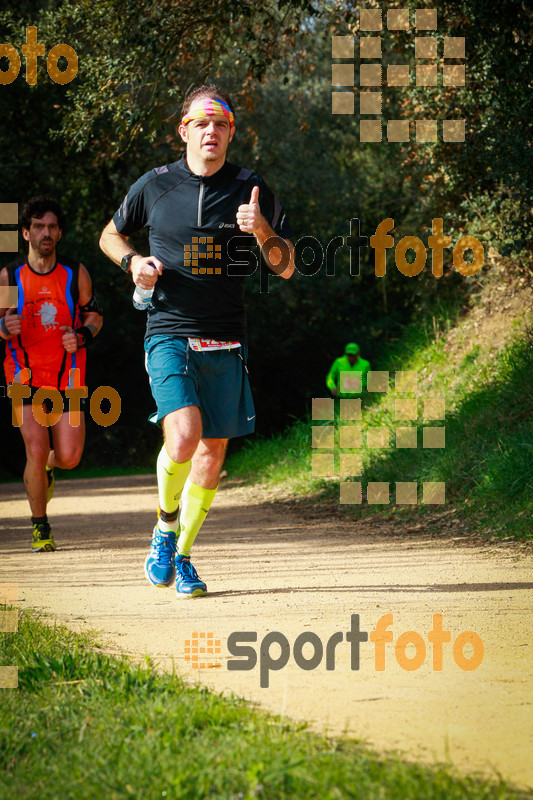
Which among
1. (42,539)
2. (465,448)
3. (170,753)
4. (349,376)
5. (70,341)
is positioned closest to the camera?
(170,753)

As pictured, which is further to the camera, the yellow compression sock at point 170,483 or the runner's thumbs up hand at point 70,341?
the runner's thumbs up hand at point 70,341

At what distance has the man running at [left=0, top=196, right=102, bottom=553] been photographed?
6.94m

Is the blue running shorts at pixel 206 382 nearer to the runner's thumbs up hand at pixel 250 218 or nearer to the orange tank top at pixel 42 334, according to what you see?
the runner's thumbs up hand at pixel 250 218

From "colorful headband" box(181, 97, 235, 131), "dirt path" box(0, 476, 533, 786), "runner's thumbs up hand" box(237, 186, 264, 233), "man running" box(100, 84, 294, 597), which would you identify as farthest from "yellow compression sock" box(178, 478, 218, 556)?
"colorful headband" box(181, 97, 235, 131)

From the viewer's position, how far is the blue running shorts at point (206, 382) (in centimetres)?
486

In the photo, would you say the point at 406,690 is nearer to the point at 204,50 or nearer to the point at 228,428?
the point at 228,428

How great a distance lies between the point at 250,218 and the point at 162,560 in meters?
1.78

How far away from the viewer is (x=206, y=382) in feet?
16.5

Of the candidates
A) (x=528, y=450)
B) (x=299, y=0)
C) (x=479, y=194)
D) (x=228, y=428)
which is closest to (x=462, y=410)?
(x=528, y=450)
